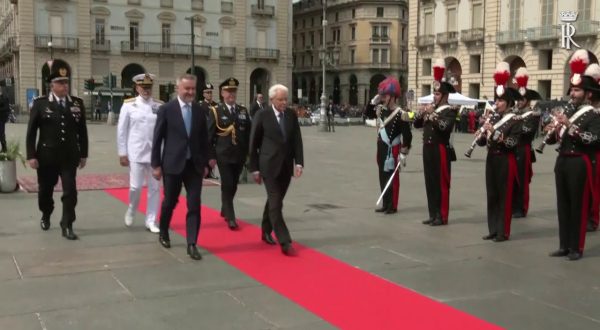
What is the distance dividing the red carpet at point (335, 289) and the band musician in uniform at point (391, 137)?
2.54 m

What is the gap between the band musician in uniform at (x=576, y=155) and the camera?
6.74 meters

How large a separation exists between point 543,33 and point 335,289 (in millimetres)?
45089

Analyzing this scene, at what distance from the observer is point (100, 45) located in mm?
60938

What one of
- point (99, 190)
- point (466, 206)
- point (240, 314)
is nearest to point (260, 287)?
point (240, 314)

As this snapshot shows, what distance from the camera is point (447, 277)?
6172 millimetres

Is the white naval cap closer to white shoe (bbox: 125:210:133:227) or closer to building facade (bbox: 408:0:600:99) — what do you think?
white shoe (bbox: 125:210:133:227)

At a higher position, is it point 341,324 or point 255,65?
point 255,65

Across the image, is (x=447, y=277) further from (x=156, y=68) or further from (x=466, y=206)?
(x=156, y=68)

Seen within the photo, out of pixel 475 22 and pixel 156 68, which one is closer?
pixel 475 22

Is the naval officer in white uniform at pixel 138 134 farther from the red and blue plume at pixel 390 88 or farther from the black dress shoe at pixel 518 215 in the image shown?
the black dress shoe at pixel 518 215

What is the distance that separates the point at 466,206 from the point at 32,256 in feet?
21.2

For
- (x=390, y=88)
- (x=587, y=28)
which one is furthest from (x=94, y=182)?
(x=587, y=28)

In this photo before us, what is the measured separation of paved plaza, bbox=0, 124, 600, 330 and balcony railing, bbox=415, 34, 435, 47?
1891 inches

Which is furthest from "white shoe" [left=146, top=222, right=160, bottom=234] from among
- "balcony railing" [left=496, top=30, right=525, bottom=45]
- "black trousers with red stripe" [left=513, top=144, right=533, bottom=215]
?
"balcony railing" [left=496, top=30, right=525, bottom=45]
